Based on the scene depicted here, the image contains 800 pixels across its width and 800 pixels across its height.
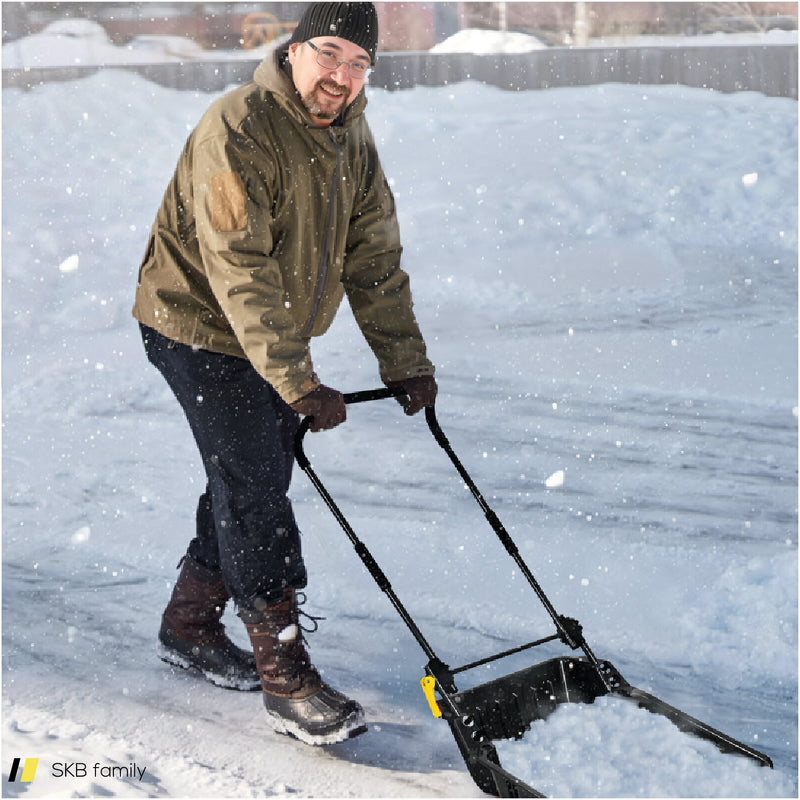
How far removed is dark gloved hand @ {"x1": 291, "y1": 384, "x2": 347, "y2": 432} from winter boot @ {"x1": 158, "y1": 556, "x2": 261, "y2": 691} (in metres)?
0.83

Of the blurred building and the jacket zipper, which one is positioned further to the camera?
the blurred building

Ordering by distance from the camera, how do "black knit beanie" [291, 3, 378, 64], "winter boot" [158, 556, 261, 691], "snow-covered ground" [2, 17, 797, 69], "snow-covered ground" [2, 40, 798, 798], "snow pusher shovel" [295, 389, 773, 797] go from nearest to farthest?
"snow pusher shovel" [295, 389, 773, 797] → "black knit beanie" [291, 3, 378, 64] → "snow-covered ground" [2, 40, 798, 798] → "winter boot" [158, 556, 261, 691] → "snow-covered ground" [2, 17, 797, 69]

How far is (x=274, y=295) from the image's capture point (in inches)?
107

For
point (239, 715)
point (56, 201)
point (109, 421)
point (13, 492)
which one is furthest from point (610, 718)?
point (56, 201)

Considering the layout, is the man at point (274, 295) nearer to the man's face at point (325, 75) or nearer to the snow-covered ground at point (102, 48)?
the man's face at point (325, 75)

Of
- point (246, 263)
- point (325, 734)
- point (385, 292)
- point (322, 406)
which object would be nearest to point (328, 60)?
point (246, 263)

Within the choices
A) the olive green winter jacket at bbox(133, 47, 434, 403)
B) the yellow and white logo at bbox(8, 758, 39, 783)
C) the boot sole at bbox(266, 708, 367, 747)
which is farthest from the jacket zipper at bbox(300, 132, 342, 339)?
the yellow and white logo at bbox(8, 758, 39, 783)

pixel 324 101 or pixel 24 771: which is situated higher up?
pixel 324 101

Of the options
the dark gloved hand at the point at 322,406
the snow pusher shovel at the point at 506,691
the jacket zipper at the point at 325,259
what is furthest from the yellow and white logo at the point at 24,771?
the jacket zipper at the point at 325,259

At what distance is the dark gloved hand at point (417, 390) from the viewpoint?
10.3ft

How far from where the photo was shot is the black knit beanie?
2756 millimetres

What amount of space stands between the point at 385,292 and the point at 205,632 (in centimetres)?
121

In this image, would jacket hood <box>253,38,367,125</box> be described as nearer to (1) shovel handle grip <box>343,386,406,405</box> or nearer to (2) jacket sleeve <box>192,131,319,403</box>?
(2) jacket sleeve <box>192,131,319,403</box>

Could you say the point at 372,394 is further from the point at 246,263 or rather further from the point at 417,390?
the point at 246,263
